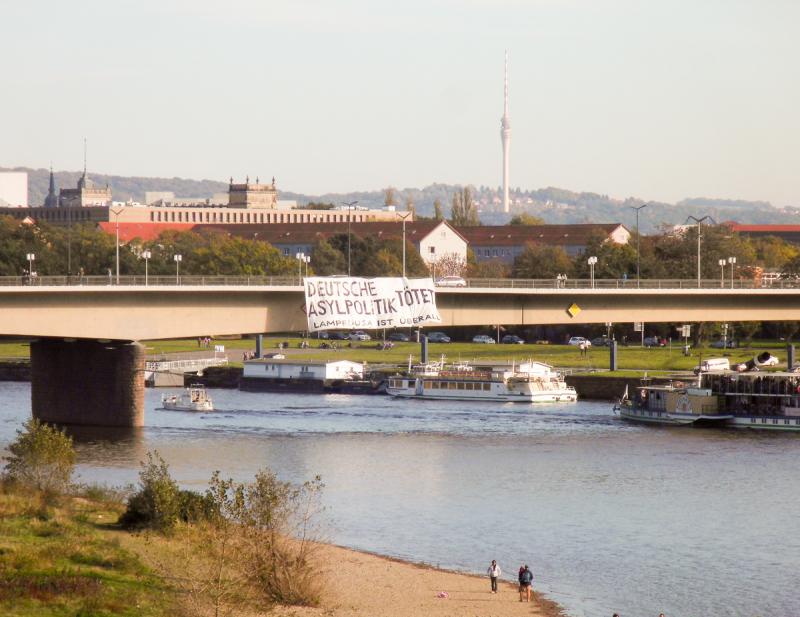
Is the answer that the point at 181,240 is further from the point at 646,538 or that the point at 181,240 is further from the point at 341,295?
the point at 646,538

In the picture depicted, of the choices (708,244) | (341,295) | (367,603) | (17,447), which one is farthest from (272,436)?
(708,244)

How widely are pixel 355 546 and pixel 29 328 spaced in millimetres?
26946

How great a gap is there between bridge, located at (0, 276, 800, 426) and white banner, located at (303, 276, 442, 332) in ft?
6.12

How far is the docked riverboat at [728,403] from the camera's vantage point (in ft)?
281

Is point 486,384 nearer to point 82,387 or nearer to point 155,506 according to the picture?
point 82,387

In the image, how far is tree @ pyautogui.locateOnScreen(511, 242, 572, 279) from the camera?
152625 millimetres

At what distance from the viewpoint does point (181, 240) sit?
176 m

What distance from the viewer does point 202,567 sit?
40781 mm

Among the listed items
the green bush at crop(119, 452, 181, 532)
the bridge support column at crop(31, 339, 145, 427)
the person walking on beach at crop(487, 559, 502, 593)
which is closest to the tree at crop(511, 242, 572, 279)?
the bridge support column at crop(31, 339, 145, 427)

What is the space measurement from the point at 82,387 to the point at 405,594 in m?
40.5

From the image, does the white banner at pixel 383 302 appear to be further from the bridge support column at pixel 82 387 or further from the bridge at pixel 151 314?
the bridge support column at pixel 82 387

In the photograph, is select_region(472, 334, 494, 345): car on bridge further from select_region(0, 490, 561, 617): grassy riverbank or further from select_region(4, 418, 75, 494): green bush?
select_region(0, 490, 561, 617): grassy riverbank

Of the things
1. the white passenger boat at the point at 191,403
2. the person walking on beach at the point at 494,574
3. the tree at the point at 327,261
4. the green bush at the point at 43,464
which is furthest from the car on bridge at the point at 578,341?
the person walking on beach at the point at 494,574

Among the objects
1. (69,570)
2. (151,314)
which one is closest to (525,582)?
(69,570)
